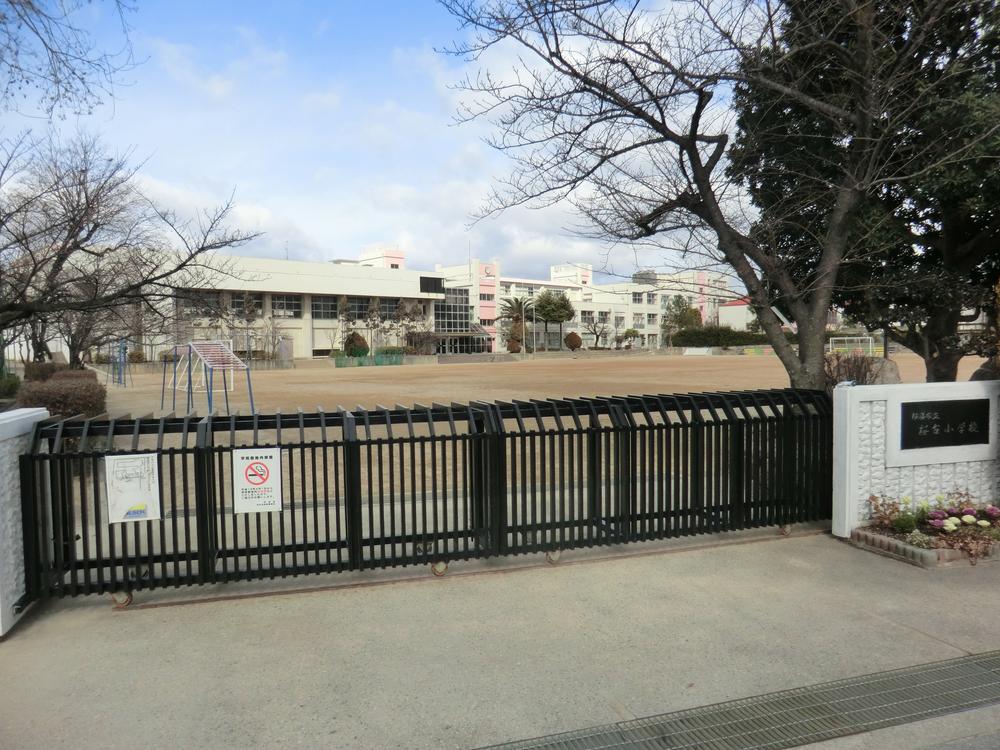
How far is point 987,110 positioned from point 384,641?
27.8ft

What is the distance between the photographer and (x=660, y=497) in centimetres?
642

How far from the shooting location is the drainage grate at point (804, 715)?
11.4ft

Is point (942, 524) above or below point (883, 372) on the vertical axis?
below

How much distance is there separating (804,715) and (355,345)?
7498 cm

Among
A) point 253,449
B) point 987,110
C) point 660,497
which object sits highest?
point 987,110

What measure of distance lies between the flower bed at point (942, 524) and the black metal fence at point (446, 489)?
59cm

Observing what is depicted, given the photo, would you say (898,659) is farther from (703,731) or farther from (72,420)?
(72,420)

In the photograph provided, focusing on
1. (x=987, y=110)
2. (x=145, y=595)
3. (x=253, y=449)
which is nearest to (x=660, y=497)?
(x=253, y=449)

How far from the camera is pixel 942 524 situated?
21.0 feet

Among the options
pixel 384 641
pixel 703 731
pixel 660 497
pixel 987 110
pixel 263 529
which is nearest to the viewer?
pixel 703 731

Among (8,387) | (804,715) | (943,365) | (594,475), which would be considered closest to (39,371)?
(8,387)

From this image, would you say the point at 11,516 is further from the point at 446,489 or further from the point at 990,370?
the point at 990,370

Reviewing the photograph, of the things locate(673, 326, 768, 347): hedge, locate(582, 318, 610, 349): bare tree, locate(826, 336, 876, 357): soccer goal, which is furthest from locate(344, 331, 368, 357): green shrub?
locate(673, 326, 768, 347): hedge

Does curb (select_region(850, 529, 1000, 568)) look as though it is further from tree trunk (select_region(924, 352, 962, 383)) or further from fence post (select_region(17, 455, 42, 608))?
fence post (select_region(17, 455, 42, 608))
